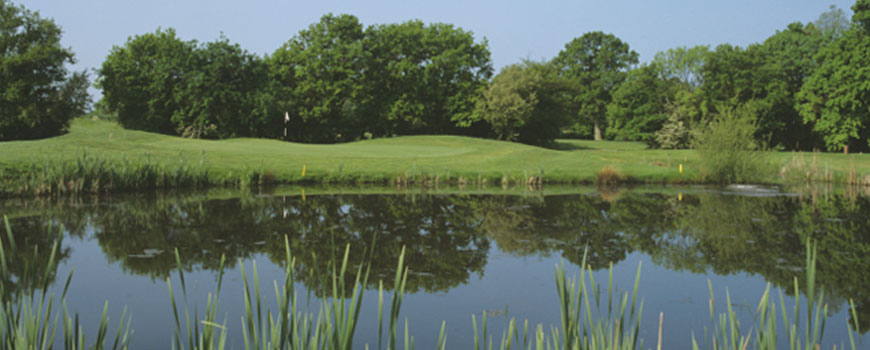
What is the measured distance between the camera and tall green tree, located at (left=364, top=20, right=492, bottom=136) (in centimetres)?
4453

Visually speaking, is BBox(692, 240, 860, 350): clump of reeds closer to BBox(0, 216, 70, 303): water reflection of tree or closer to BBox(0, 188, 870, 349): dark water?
BBox(0, 188, 870, 349): dark water

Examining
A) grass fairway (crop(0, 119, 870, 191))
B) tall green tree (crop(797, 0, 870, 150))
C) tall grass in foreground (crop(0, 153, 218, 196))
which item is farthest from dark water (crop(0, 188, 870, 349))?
tall green tree (crop(797, 0, 870, 150))

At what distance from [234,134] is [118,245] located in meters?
33.0

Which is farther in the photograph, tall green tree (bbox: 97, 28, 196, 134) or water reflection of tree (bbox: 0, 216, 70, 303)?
tall green tree (bbox: 97, 28, 196, 134)

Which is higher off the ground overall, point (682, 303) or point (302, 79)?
point (302, 79)

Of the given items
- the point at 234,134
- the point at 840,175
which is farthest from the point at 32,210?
the point at 234,134

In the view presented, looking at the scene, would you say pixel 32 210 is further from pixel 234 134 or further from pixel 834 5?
pixel 834 5

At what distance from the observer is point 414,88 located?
149ft

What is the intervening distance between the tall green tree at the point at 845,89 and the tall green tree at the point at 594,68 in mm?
21662

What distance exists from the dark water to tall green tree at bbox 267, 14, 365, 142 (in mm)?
28259

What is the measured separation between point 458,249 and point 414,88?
123 ft

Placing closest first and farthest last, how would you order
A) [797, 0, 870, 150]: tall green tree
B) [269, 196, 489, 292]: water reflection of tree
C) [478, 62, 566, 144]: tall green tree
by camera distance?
[269, 196, 489, 292]: water reflection of tree
[797, 0, 870, 150]: tall green tree
[478, 62, 566, 144]: tall green tree

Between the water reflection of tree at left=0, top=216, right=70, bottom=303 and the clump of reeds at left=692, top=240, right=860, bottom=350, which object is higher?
the clump of reeds at left=692, top=240, right=860, bottom=350

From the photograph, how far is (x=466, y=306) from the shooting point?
582 cm
